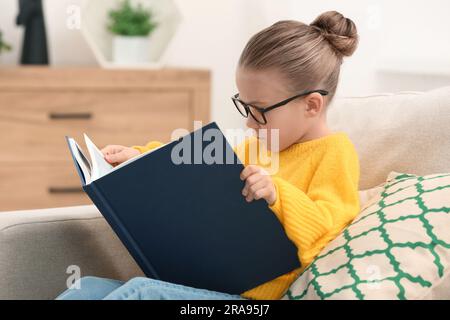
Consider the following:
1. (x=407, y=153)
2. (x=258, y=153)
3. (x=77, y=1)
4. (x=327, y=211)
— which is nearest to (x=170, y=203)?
(x=327, y=211)

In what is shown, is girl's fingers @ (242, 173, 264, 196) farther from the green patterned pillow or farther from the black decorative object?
the black decorative object

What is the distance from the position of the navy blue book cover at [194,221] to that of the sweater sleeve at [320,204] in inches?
1.1

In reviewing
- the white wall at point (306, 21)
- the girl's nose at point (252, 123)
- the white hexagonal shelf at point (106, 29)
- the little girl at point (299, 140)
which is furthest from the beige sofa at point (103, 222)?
the white hexagonal shelf at point (106, 29)

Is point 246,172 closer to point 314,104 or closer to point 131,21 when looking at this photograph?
point 314,104

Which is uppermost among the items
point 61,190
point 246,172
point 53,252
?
point 246,172

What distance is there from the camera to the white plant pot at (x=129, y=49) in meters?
2.73

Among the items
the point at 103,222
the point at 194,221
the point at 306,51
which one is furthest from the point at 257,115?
the point at 103,222

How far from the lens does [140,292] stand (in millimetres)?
952

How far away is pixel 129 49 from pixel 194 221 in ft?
6.21

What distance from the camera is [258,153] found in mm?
1281

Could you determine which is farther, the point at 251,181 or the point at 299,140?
the point at 299,140

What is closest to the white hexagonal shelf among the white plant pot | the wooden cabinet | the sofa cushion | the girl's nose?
the white plant pot

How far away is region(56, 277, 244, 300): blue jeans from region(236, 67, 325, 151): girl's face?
309 mm

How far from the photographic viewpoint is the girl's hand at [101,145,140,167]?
1173 mm
